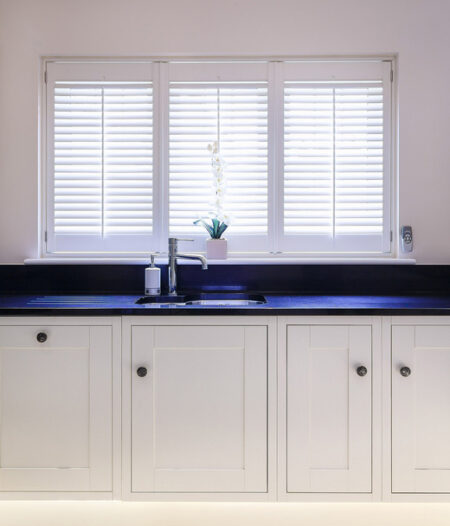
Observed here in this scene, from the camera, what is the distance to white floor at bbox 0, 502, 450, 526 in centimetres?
196

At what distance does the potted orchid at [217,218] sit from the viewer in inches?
97.2

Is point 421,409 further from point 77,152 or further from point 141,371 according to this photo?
point 77,152

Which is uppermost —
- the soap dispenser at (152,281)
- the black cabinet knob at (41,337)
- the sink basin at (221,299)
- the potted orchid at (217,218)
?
the potted orchid at (217,218)

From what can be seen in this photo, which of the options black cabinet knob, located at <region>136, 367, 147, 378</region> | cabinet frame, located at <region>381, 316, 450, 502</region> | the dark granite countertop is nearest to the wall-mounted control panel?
the dark granite countertop

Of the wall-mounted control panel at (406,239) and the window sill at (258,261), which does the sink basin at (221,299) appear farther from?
the wall-mounted control panel at (406,239)

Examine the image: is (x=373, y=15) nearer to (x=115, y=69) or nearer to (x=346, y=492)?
(x=115, y=69)

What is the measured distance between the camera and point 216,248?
8.09ft

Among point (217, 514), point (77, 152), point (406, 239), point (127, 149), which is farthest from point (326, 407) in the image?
point (77, 152)

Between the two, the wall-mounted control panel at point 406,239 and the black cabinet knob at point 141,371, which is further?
the wall-mounted control panel at point 406,239

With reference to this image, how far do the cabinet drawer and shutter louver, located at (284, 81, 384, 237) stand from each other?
4.35 ft

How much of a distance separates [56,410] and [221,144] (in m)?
1.54

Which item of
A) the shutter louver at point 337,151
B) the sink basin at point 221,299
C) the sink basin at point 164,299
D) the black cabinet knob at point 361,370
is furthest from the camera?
the shutter louver at point 337,151

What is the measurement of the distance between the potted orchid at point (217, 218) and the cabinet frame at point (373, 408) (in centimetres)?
68

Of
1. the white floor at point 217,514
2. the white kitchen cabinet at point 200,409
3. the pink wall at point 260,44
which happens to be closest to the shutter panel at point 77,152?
the pink wall at point 260,44
